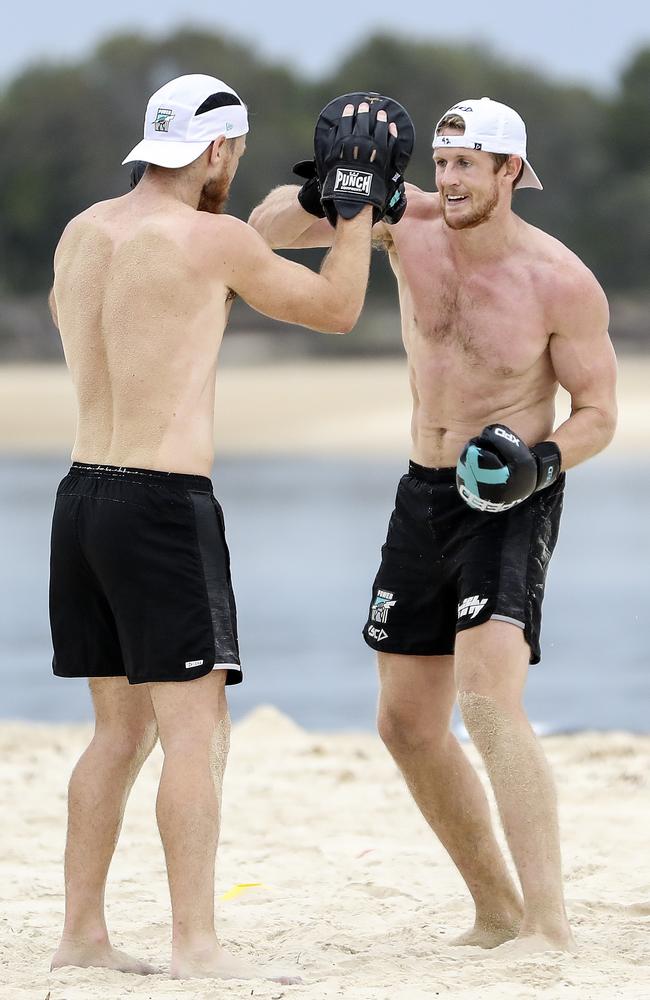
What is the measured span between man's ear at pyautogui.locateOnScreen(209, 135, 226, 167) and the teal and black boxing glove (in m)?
1.01

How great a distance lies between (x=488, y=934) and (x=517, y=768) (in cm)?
65

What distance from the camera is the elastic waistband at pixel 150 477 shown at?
4133mm

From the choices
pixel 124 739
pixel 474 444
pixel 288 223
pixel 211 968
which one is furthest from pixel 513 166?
pixel 211 968

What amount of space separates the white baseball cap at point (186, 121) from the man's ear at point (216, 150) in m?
0.01

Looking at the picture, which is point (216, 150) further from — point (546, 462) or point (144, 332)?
point (546, 462)

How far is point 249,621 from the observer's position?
1069 centimetres

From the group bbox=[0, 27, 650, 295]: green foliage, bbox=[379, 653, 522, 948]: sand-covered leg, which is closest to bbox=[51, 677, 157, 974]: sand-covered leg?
bbox=[379, 653, 522, 948]: sand-covered leg

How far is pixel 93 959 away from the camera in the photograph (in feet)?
14.0

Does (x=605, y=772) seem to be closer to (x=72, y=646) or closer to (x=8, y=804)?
(x=8, y=804)

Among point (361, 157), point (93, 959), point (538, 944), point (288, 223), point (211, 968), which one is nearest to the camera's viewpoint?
point (211, 968)

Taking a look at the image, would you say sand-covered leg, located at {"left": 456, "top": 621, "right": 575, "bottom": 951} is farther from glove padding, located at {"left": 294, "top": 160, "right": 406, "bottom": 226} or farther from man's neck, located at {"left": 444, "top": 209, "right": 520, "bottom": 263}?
glove padding, located at {"left": 294, "top": 160, "right": 406, "bottom": 226}

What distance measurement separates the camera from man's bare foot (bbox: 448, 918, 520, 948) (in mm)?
4562

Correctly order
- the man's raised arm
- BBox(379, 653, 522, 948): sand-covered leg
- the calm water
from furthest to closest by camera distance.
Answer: the calm water < the man's raised arm < BBox(379, 653, 522, 948): sand-covered leg

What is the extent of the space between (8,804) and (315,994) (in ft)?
9.29
